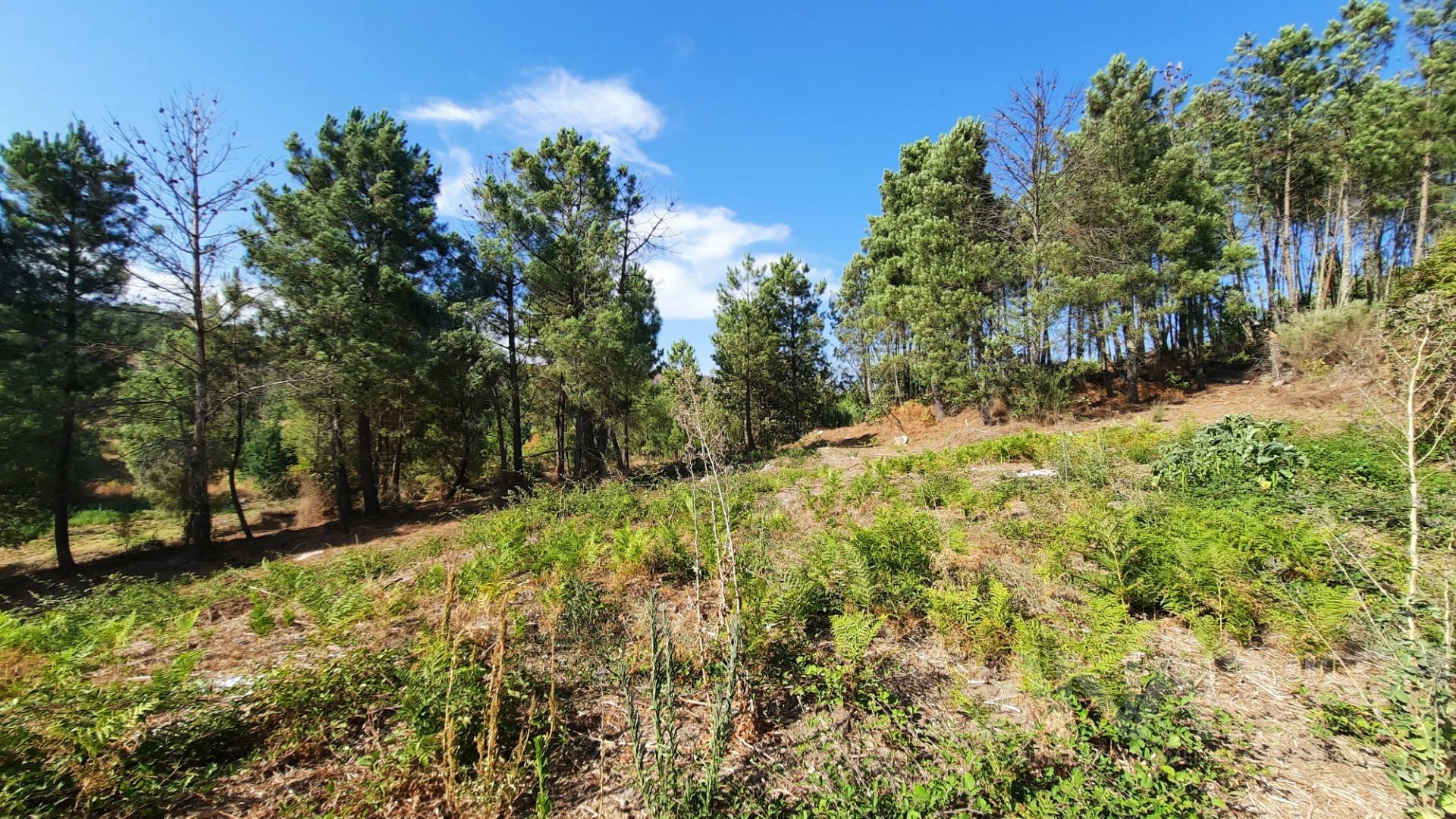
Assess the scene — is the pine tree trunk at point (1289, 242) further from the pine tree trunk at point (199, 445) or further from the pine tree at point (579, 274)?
the pine tree trunk at point (199, 445)

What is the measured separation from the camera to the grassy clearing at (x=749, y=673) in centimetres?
228

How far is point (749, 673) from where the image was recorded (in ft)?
10.4

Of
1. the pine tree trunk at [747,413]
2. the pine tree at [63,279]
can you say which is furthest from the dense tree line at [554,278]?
the pine tree trunk at [747,413]

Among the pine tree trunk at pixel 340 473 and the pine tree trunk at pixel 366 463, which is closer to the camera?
the pine tree trunk at pixel 340 473

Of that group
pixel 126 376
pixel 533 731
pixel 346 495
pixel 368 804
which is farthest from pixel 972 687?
pixel 126 376

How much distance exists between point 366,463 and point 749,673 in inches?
649

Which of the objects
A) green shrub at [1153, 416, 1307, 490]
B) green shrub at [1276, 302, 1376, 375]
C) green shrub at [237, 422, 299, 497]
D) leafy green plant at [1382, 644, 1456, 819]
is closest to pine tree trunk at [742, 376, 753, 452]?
green shrub at [1153, 416, 1307, 490]

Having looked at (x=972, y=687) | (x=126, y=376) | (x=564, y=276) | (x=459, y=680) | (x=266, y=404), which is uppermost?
(x=564, y=276)

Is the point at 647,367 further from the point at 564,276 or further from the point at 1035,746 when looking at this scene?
the point at 1035,746

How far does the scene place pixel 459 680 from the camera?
2738 millimetres

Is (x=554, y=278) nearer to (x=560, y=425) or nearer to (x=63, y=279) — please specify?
(x=560, y=425)

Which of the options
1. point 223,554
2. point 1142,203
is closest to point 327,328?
point 223,554

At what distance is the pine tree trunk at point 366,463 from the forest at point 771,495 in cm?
→ 15

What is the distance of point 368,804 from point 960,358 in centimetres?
1596
